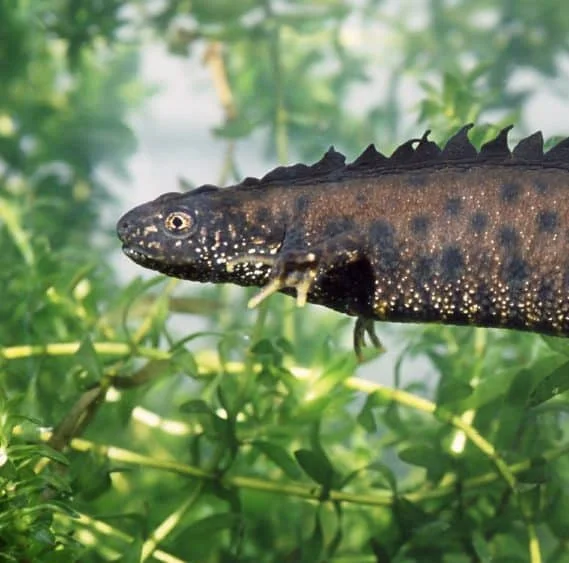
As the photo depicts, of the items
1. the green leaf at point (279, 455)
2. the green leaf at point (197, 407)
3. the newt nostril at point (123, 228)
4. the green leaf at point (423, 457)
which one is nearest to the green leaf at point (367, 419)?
the green leaf at point (423, 457)

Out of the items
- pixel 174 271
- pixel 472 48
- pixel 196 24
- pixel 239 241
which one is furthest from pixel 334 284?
pixel 472 48

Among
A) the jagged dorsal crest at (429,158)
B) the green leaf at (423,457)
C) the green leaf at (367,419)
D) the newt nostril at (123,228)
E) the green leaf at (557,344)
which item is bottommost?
the green leaf at (423,457)

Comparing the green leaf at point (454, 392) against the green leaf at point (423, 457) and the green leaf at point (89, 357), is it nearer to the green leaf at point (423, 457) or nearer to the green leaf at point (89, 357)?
the green leaf at point (423, 457)

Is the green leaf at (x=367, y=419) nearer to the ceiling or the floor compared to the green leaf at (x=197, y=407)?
nearer to the floor

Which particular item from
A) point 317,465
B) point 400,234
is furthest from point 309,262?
point 317,465

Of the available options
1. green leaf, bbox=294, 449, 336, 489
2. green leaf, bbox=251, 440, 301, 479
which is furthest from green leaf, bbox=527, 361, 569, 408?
green leaf, bbox=251, 440, 301, 479

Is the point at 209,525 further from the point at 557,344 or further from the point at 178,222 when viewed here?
the point at 557,344
